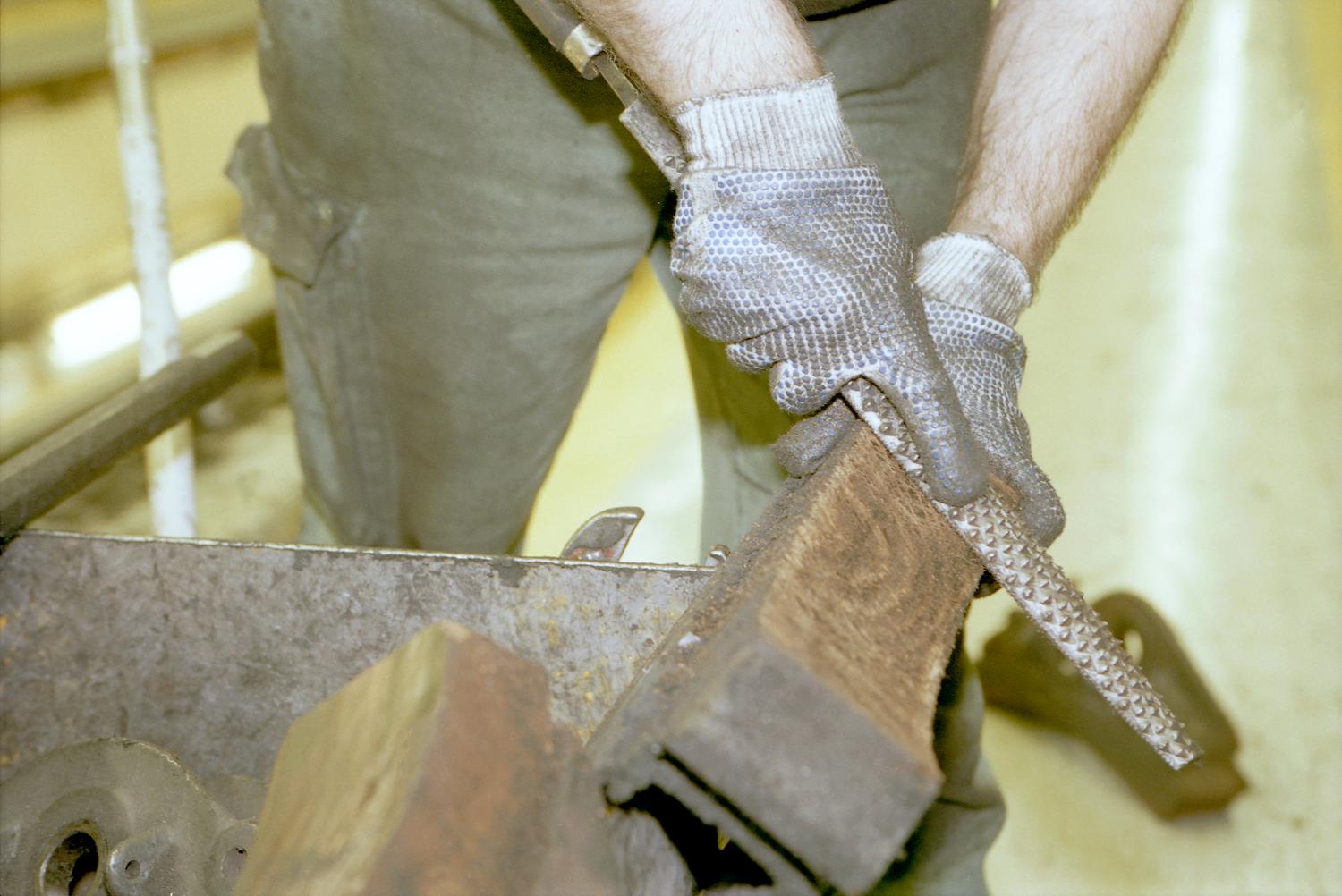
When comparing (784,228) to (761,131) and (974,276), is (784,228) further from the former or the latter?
(974,276)

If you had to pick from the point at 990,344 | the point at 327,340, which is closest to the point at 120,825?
the point at 327,340

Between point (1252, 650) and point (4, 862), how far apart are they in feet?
6.46

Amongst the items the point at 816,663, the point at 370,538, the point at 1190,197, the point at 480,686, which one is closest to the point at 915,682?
the point at 816,663

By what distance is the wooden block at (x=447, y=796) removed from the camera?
54 centimetres

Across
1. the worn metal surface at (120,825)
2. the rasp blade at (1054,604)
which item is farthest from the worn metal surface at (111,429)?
the rasp blade at (1054,604)

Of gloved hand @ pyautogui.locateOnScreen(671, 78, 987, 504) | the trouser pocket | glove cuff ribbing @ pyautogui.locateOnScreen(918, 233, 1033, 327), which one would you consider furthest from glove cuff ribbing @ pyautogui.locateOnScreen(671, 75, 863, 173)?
the trouser pocket

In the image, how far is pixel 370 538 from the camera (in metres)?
1.55

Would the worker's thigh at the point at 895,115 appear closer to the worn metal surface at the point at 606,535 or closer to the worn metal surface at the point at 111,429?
the worn metal surface at the point at 606,535

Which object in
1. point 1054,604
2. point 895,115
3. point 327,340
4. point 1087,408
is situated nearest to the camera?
point 1054,604

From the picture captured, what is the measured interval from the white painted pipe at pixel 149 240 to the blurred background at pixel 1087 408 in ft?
2.71

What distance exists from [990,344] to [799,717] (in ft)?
1.75

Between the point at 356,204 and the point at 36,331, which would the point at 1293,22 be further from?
the point at 36,331

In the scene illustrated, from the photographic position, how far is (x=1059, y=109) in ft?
3.80

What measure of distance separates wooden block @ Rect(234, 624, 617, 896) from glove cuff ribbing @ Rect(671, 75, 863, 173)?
442 millimetres
